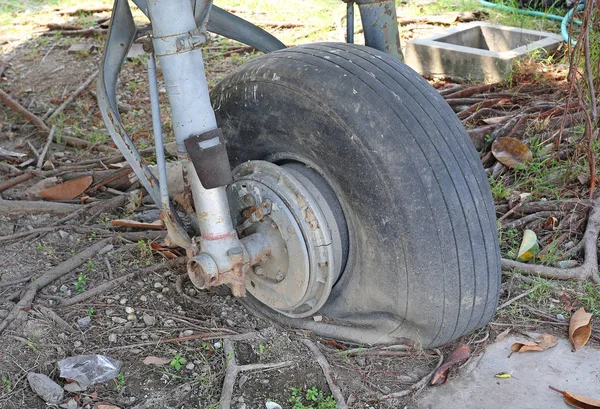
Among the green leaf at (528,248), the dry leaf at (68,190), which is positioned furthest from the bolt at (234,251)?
the dry leaf at (68,190)

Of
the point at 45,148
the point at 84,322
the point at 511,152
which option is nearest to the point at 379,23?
the point at 511,152

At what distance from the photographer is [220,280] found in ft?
7.39

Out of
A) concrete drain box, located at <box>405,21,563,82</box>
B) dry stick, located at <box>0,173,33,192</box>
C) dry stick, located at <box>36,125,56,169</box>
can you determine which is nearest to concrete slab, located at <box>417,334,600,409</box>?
dry stick, located at <box>0,173,33,192</box>

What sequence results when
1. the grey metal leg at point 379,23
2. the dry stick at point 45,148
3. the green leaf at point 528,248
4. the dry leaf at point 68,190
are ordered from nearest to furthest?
the grey metal leg at point 379,23 → the green leaf at point 528,248 → the dry leaf at point 68,190 → the dry stick at point 45,148

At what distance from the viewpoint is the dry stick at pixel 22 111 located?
4371mm

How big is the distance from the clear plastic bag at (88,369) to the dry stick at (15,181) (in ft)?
5.14

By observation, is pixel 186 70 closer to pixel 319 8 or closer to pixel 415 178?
pixel 415 178

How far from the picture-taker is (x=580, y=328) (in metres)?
2.50

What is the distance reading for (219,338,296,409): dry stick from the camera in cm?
216

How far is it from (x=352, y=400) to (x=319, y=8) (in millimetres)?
4935

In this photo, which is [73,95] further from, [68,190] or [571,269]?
[571,269]


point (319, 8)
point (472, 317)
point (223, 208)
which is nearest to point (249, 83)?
point (223, 208)

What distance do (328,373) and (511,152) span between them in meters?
1.79

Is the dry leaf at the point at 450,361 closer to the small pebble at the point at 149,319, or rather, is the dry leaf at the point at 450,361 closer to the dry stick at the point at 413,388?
the dry stick at the point at 413,388
